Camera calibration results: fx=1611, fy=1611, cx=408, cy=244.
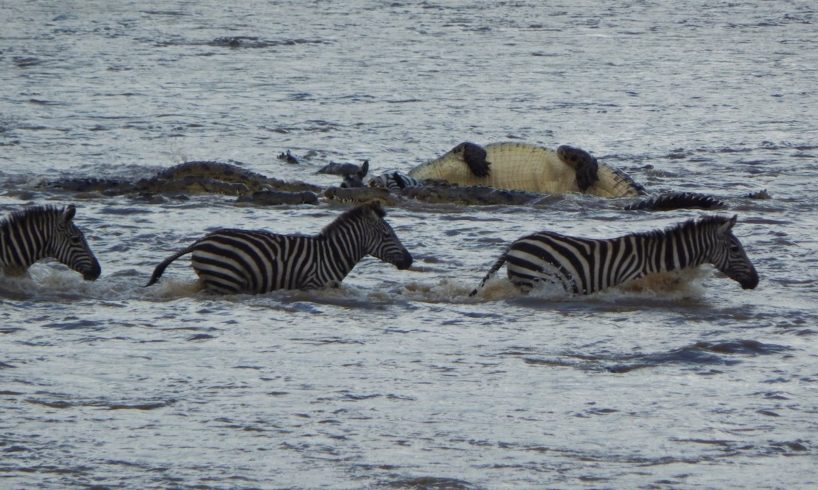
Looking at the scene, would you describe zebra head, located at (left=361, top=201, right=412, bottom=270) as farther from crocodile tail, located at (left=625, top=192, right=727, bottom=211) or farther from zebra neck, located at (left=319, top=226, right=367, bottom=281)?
crocodile tail, located at (left=625, top=192, right=727, bottom=211)

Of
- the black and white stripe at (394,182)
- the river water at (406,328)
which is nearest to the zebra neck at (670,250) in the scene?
the river water at (406,328)

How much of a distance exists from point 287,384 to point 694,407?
2.50 meters

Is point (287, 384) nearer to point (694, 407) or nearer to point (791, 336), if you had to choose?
point (694, 407)

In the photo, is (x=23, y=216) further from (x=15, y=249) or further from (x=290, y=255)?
(x=290, y=255)

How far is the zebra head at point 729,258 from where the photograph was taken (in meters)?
12.5

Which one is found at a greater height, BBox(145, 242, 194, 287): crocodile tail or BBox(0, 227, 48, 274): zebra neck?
BBox(0, 227, 48, 274): zebra neck

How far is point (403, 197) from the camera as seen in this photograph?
1752cm

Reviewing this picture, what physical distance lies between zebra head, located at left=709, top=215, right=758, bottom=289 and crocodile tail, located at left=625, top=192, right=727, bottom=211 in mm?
4219

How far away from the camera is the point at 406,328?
1166 centimetres

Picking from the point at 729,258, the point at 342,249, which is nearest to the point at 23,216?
the point at 342,249

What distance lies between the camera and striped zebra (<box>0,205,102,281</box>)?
12305 mm

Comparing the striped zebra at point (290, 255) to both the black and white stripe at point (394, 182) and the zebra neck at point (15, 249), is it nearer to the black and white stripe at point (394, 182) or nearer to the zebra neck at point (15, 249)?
the zebra neck at point (15, 249)

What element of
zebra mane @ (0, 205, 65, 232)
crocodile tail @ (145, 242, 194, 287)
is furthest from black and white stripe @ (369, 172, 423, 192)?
zebra mane @ (0, 205, 65, 232)

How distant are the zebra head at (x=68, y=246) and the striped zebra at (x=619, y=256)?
3.00 meters
